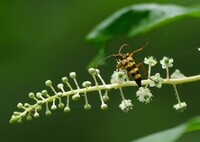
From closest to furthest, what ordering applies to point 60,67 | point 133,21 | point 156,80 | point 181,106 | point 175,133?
point 175,133 < point 156,80 < point 181,106 < point 133,21 < point 60,67

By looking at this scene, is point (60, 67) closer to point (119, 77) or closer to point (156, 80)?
point (119, 77)

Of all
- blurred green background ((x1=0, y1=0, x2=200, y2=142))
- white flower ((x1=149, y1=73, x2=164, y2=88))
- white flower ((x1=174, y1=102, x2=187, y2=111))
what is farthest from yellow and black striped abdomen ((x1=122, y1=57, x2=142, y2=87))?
blurred green background ((x1=0, y1=0, x2=200, y2=142))

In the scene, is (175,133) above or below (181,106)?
below

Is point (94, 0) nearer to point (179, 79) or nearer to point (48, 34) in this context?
point (48, 34)

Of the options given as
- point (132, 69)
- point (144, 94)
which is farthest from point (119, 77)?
point (144, 94)

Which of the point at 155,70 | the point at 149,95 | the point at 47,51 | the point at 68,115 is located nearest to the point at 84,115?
the point at 68,115

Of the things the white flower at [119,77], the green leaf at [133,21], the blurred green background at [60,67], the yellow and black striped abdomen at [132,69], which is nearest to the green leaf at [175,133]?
the yellow and black striped abdomen at [132,69]
